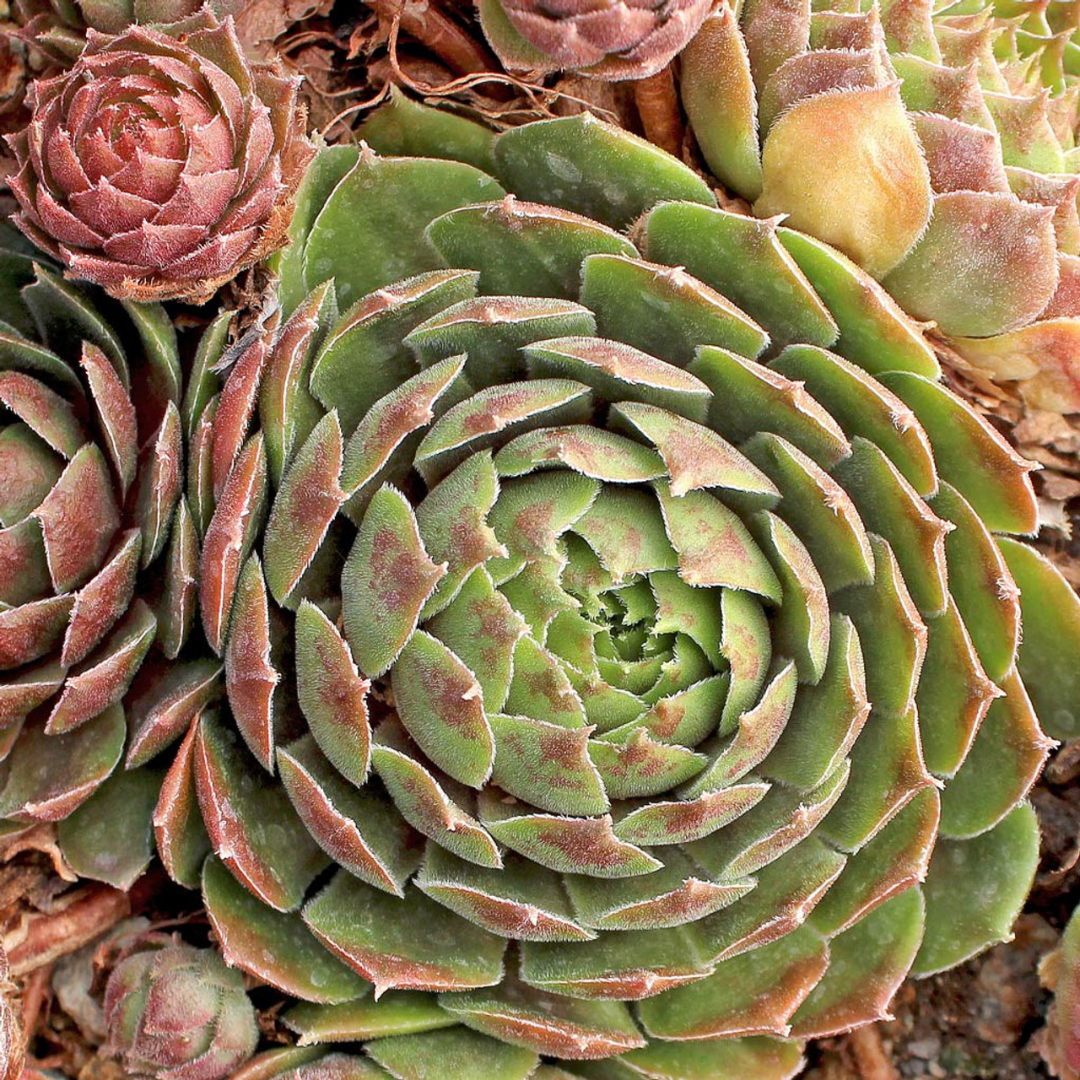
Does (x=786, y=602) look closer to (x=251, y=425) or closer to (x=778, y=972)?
(x=778, y=972)

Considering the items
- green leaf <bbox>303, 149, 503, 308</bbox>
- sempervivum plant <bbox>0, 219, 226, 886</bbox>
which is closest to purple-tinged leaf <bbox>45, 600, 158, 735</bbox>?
sempervivum plant <bbox>0, 219, 226, 886</bbox>

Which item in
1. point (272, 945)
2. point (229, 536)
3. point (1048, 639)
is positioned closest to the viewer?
point (229, 536)

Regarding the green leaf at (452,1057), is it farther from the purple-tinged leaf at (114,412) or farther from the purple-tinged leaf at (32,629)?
the purple-tinged leaf at (114,412)

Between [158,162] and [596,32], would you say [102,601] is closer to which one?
[158,162]

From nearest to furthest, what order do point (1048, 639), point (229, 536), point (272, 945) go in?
point (229, 536), point (272, 945), point (1048, 639)

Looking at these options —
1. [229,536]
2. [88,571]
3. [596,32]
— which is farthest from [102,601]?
A: [596,32]

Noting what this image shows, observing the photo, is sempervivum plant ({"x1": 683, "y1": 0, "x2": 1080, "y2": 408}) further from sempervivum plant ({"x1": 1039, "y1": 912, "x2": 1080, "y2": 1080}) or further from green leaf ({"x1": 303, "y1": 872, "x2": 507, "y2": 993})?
green leaf ({"x1": 303, "y1": 872, "x2": 507, "y2": 993})
